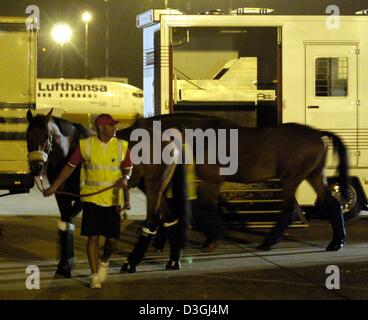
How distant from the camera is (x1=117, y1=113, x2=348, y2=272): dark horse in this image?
10.2 m

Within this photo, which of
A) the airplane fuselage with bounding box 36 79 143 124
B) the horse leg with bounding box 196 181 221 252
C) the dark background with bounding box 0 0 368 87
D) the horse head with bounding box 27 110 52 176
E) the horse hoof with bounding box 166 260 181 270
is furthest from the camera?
the dark background with bounding box 0 0 368 87

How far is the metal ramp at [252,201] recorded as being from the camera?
11945mm

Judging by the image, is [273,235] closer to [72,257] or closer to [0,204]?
[72,257]

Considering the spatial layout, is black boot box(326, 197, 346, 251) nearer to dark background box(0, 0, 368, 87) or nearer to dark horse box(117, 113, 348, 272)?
dark horse box(117, 113, 348, 272)

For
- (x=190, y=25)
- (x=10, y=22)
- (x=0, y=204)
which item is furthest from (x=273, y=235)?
(x=0, y=204)

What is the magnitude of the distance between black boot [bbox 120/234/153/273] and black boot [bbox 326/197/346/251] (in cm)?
288

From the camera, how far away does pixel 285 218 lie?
9.99 metres

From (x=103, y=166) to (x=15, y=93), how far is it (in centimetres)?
465

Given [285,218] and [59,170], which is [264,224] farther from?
[59,170]

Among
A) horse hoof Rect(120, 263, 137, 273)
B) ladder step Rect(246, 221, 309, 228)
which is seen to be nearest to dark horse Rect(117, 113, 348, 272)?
ladder step Rect(246, 221, 309, 228)

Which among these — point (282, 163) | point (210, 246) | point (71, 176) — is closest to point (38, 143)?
point (71, 176)

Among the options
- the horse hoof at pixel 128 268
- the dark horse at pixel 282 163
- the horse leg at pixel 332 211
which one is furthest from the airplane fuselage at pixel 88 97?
the horse hoof at pixel 128 268

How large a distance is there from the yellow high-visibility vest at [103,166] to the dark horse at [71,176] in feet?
1.87
